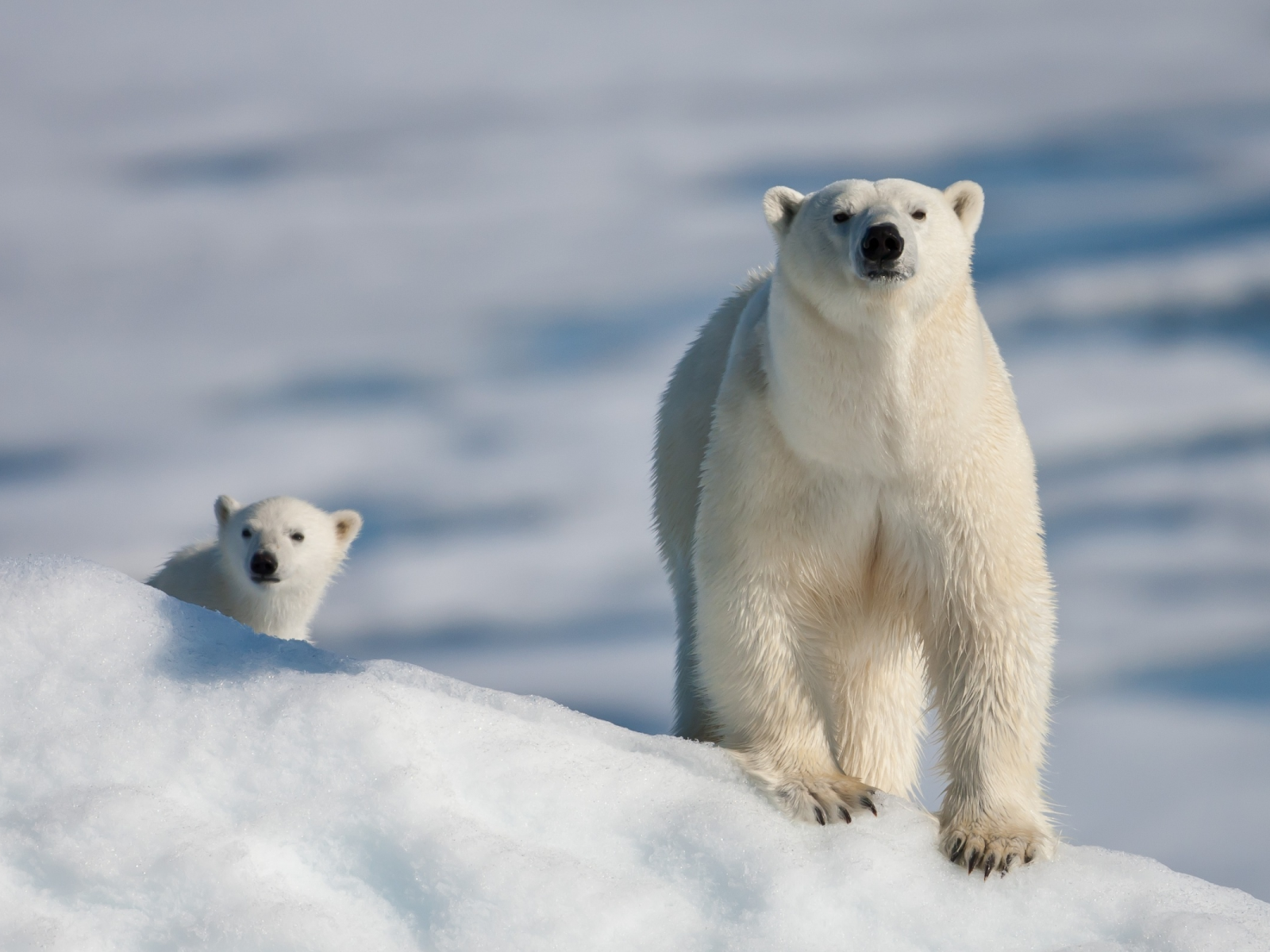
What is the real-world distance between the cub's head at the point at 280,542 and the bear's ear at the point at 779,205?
4383 mm

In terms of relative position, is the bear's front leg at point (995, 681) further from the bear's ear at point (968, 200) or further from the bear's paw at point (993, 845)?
the bear's ear at point (968, 200)

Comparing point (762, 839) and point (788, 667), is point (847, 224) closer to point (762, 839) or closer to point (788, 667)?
point (788, 667)

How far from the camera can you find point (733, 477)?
3.85 m

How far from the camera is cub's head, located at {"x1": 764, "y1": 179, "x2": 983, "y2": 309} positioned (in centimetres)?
347

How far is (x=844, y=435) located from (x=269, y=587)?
4.64 m

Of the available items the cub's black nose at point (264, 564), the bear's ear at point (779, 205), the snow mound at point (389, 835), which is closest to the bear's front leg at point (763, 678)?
the snow mound at point (389, 835)

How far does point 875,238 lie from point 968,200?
0.58m

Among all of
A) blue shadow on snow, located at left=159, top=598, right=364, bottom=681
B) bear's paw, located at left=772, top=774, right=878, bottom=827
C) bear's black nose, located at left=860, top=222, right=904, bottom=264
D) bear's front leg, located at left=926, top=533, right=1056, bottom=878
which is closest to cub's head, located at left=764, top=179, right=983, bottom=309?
bear's black nose, located at left=860, top=222, right=904, bottom=264

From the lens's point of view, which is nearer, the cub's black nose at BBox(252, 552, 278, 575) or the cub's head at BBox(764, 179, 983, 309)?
the cub's head at BBox(764, 179, 983, 309)

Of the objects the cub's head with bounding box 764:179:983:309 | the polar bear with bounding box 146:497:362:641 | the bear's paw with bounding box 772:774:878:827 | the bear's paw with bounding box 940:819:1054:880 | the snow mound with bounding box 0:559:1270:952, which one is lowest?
the polar bear with bounding box 146:497:362:641

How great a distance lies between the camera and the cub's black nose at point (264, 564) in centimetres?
736

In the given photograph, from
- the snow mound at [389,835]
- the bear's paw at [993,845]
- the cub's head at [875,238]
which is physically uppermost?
the cub's head at [875,238]

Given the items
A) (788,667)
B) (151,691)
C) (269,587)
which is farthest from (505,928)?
(269,587)

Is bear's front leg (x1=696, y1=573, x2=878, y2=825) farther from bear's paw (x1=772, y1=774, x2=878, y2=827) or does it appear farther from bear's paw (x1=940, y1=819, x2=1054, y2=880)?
bear's paw (x1=940, y1=819, x2=1054, y2=880)
